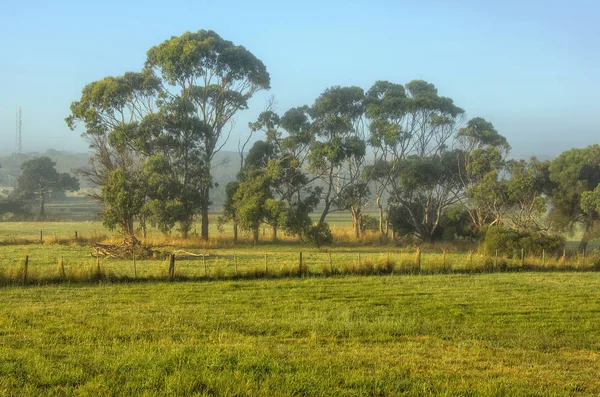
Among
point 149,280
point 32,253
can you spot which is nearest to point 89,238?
point 32,253

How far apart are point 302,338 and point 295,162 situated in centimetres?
3156

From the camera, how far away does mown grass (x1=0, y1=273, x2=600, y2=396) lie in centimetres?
754

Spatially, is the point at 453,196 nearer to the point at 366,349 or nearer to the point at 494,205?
the point at 494,205

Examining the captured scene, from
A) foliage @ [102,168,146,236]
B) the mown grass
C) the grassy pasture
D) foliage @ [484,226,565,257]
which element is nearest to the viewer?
the mown grass

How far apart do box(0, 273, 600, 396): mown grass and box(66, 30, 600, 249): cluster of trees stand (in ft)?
62.6

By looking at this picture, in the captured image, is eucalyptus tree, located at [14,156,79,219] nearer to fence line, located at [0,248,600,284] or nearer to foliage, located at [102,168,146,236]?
foliage, located at [102,168,146,236]

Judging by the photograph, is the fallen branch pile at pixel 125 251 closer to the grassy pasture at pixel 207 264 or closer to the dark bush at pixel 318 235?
the grassy pasture at pixel 207 264

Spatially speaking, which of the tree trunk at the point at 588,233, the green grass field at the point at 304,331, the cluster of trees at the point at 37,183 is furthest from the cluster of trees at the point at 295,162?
the cluster of trees at the point at 37,183

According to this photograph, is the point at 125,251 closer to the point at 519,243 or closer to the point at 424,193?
the point at 519,243

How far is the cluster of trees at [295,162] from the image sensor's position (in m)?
38.6

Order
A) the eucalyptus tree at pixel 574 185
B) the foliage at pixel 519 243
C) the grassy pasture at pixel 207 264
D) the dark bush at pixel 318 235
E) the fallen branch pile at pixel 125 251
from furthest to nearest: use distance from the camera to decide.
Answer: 1. the dark bush at pixel 318 235
2. the eucalyptus tree at pixel 574 185
3. the foliage at pixel 519 243
4. the fallen branch pile at pixel 125 251
5. the grassy pasture at pixel 207 264

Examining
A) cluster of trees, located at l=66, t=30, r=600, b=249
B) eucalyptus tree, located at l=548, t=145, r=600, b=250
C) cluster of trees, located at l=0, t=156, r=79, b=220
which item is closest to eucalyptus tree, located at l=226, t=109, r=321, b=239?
cluster of trees, located at l=66, t=30, r=600, b=249

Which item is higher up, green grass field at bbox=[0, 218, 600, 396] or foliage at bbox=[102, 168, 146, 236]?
foliage at bbox=[102, 168, 146, 236]

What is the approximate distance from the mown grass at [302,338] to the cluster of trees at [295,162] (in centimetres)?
1907
